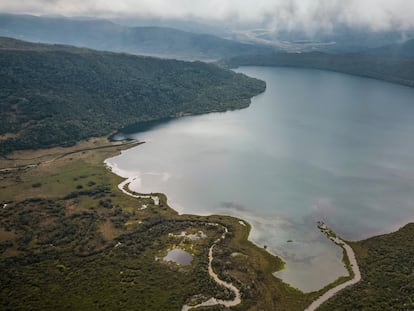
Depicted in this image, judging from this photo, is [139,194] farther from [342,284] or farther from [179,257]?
[342,284]

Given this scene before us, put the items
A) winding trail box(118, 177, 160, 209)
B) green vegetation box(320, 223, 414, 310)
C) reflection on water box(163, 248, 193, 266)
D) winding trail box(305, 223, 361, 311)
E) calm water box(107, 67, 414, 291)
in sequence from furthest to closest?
winding trail box(118, 177, 160, 209)
calm water box(107, 67, 414, 291)
reflection on water box(163, 248, 193, 266)
winding trail box(305, 223, 361, 311)
green vegetation box(320, 223, 414, 310)

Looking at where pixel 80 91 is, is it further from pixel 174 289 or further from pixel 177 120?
pixel 174 289

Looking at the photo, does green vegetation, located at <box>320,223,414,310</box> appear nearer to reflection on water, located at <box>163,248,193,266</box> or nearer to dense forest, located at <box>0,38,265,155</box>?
reflection on water, located at <box>163,248,193,266</box>

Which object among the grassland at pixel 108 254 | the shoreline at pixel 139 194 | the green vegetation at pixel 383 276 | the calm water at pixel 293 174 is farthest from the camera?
the calm water at pixel 293 174

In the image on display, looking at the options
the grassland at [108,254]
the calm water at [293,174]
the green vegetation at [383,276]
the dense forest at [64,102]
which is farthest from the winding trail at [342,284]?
the dense forest at [64,102]

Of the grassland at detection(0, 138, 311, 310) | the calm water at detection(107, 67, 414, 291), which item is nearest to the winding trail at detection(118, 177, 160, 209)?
the grassland at detection(0, 138, 311, 310)

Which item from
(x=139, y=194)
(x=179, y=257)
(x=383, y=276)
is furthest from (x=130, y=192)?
(x=383, y=276)

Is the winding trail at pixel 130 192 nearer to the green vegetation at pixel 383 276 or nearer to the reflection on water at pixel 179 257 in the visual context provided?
the reflection on water at pixel 179 257
